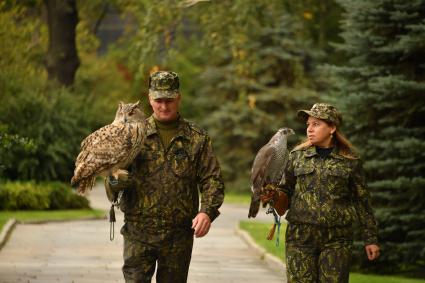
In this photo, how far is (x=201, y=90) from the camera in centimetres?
4675

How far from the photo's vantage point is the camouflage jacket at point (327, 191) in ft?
29.9

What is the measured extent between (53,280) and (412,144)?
215 inches

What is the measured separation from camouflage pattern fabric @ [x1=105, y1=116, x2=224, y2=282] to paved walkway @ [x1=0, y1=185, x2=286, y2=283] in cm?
629

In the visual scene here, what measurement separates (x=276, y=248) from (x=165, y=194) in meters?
11.1

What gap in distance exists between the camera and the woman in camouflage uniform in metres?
9.06

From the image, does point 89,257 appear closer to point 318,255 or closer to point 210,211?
point 318,255

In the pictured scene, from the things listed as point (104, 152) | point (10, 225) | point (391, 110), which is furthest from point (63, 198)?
point (104, 152)

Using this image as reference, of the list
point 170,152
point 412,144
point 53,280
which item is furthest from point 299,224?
point 412,144

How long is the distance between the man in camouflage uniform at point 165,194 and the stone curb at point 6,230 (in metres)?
11.1

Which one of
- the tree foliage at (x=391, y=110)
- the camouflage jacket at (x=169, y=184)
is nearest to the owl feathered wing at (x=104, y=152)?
the camouflage jacket at (x=169, y=184)

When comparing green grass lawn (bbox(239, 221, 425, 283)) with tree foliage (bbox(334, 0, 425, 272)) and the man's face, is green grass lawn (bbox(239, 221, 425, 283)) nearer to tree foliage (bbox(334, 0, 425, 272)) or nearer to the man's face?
tree foliage (bbox(334, 0, 425, 272))

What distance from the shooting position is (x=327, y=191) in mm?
9141

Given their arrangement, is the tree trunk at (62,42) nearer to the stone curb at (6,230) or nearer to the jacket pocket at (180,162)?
the stone curb at (6,230)

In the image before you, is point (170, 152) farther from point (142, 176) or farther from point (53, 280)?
point (53, 280)
